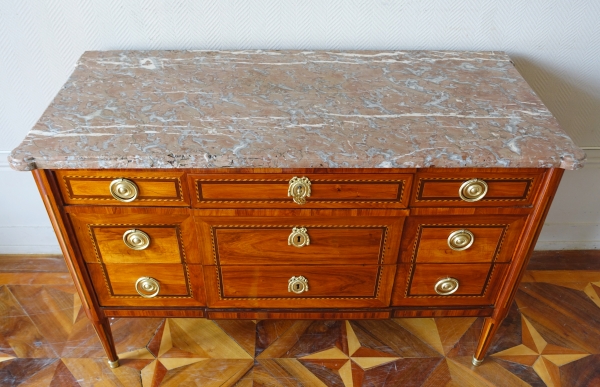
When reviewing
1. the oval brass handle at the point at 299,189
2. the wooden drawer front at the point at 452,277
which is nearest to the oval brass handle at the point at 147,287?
the oval brass handle at the point at 299,189

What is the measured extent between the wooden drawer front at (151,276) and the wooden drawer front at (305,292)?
0.03 m

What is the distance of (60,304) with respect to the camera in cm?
138

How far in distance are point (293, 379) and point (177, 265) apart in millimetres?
428

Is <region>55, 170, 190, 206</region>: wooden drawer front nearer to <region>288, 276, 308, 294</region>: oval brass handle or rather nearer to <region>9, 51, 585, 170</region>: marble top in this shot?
<region>9, 51, 585, 170</region>: marble top

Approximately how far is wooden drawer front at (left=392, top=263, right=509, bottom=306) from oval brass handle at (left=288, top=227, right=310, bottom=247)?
211 mm

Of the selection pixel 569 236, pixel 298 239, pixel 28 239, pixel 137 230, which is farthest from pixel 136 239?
pixel 569 236

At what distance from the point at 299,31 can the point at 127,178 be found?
0.55 meters

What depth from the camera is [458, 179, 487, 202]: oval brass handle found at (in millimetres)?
875

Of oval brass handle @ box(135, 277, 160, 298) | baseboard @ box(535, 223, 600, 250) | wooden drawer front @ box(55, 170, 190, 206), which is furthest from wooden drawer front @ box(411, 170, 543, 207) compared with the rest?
baseboard @ box(535, 223, 600, 250)

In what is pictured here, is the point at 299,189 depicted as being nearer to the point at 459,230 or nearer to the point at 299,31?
the point at 459,230

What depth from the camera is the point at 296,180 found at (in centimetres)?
86

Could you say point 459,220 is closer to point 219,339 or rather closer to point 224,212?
point 224,212

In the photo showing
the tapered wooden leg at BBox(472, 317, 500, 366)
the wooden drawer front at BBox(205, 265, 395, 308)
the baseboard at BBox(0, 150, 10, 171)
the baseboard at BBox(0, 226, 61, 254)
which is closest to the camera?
the wooden drawer front at BBox(205, 265, 395, 308)

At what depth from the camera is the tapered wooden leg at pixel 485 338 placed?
1.14 meters
